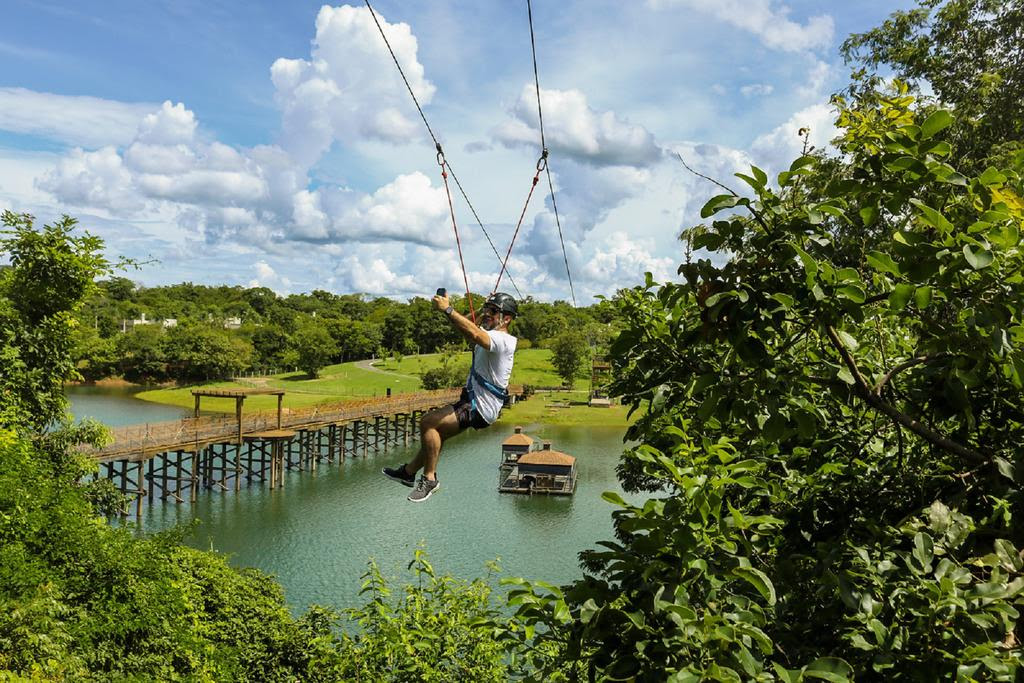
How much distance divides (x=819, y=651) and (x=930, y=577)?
0.60 metres

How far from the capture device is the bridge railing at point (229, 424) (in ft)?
79.8

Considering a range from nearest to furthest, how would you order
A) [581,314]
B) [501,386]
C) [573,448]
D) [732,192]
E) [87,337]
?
[732,192]
[501,386]
[87,337]
[573,448]
[581,314]

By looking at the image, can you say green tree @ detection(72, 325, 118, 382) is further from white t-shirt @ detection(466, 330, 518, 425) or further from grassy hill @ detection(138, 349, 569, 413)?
grassy hill @ detection(138, 349, 569, 413)

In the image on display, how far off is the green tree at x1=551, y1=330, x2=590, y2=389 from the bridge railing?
2376 centimetres

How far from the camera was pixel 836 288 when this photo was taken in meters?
2.60

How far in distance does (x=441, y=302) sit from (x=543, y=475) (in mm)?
26725

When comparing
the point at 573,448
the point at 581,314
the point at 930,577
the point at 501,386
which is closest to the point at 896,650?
the point at 930,577

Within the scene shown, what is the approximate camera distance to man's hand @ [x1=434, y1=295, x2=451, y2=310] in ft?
13.1

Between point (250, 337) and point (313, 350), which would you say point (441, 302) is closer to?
point (313, 350)

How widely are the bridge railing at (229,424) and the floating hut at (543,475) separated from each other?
9880mm

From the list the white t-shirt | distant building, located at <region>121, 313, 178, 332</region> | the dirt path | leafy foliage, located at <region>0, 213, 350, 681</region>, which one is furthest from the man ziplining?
distant building, located at <region>121, 313, 178, 332</region>

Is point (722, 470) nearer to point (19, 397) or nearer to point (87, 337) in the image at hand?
point (19, 397)

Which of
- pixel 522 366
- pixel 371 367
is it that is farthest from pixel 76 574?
pixel 371 367

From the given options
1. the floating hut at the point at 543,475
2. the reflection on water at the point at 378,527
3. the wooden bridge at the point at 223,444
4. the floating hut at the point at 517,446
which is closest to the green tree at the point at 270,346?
the wooden bridge at the point at 223,444
